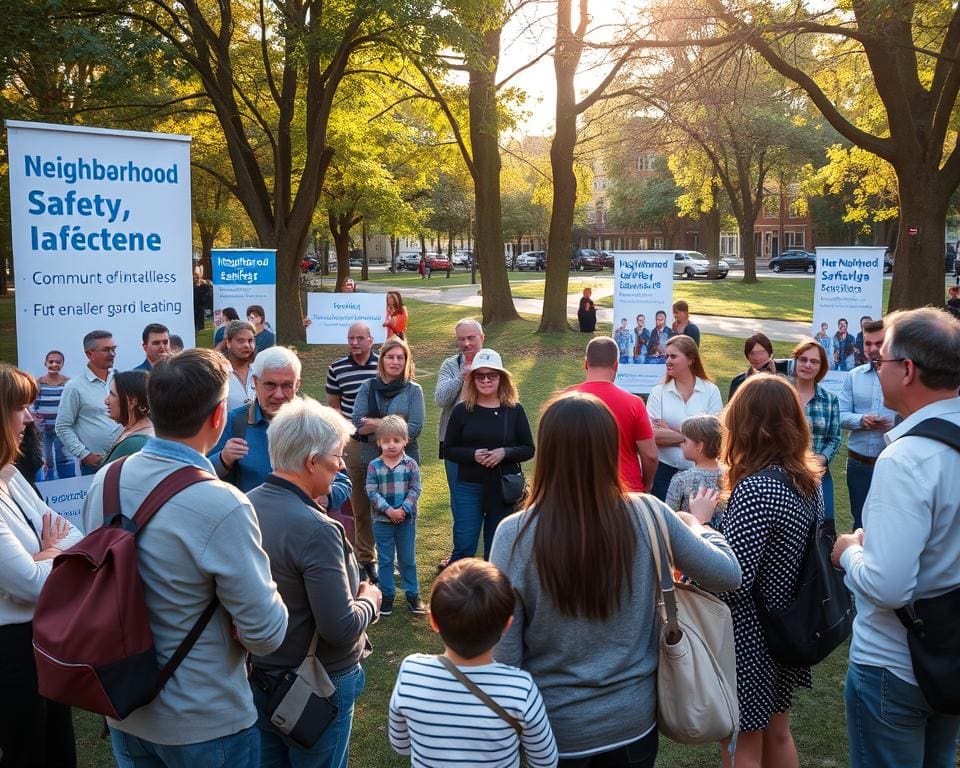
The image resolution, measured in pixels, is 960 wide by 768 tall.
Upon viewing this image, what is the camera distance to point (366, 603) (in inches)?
114

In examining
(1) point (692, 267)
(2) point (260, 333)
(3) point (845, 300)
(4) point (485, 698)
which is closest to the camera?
(4) point (485, 698)

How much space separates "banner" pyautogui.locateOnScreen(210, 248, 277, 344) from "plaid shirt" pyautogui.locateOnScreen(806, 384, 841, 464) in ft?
35.7

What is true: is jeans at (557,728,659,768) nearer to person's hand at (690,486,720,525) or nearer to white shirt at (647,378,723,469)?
person's hand at (690,486,720,525)

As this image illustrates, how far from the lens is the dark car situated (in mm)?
53469

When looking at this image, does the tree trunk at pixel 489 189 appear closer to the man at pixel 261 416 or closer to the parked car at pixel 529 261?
the man at pixel 261 416

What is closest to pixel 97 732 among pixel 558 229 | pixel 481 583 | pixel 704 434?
pixel 481 583

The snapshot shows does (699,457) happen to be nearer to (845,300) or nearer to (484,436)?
(484,436)

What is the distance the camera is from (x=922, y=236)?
15.2 meters

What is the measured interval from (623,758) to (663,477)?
149 inches

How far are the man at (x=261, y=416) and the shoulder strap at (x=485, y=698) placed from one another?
2.28 m

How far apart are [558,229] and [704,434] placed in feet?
60.8

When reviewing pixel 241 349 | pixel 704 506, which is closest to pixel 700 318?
pixel 241 349

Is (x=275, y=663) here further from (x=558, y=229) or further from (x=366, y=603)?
(x=558, y=229)

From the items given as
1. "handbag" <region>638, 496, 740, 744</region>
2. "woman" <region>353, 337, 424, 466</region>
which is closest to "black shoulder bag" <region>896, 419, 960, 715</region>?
"handbag" <region>638, 496, 740, 744</region>
